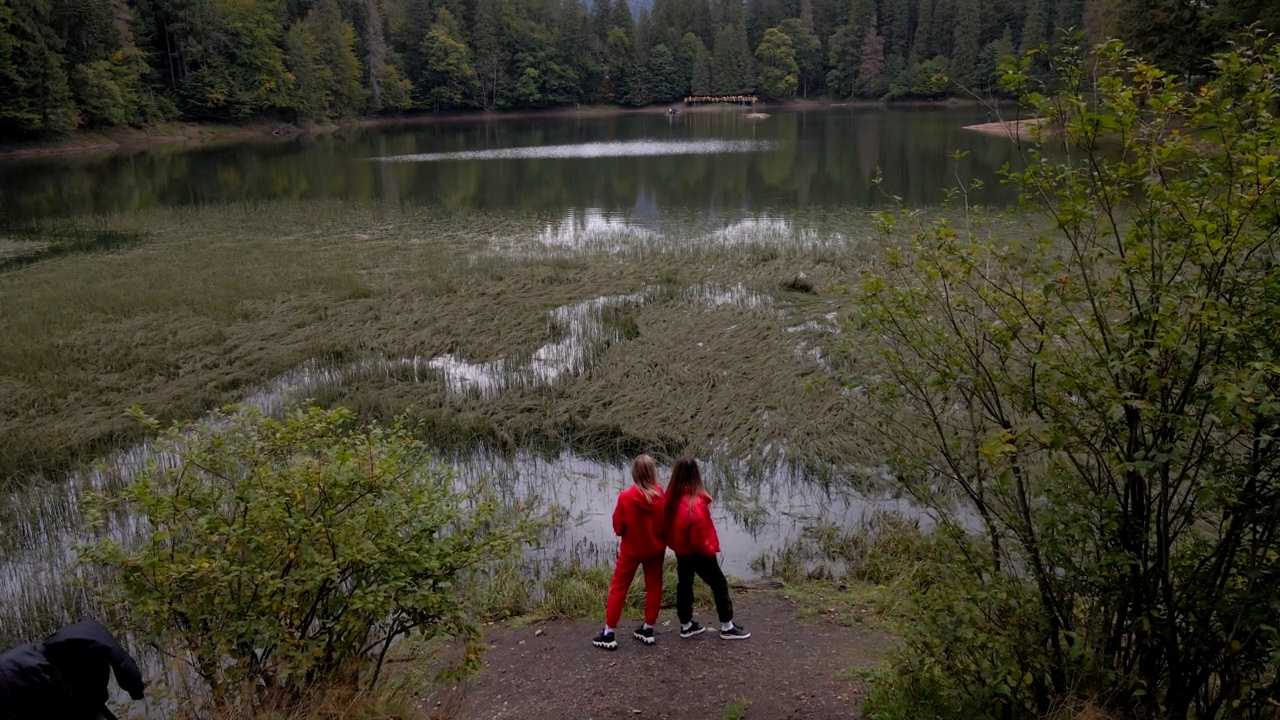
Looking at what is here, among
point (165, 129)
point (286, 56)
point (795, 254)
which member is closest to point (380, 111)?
point (286, 56)

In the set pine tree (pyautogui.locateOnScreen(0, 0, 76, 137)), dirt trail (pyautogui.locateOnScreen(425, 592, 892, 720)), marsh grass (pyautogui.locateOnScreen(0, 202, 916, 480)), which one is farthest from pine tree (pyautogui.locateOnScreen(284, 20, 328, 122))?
dirt trail (pyautogui.locateOnScreen(425, 592, 892, 720))

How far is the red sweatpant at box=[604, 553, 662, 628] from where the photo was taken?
19.6 ft

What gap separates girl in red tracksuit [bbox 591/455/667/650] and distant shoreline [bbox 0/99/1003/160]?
A: 53.2 meters

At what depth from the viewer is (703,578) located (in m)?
6.03

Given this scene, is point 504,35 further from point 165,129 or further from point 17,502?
point 17,502

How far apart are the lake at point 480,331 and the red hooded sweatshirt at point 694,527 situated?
1.59m

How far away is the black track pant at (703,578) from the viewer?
19.6 feet

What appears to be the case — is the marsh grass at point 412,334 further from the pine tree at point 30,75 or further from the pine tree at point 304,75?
the pine tree at point 304,75

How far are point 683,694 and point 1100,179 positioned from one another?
371cm

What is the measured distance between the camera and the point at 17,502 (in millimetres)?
8477

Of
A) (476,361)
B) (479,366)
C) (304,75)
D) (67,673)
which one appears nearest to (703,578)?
(67,673)

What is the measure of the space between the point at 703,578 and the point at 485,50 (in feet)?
283

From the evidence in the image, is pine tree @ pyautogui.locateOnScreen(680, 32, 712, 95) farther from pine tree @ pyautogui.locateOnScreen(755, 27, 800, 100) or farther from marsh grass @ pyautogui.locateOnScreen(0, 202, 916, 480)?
marsh grass @ pyautogui.locateOnScreen(0, 202, 916, 480)

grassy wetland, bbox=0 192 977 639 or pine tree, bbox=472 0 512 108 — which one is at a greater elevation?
pine tree, bbox=472 0 512 108
